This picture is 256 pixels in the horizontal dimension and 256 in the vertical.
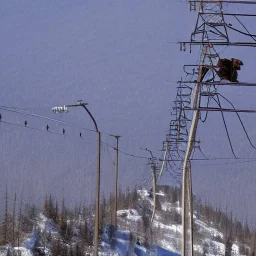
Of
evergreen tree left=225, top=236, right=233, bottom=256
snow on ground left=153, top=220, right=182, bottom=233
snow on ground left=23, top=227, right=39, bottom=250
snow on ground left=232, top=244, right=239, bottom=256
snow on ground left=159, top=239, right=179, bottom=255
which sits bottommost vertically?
snow on ground left=232, top=244, right=239, bottom=256

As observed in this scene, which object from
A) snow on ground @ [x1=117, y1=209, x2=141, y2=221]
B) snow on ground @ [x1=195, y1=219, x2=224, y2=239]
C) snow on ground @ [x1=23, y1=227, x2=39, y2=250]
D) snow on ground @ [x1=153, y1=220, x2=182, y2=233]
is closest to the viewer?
snow on ground @ [x1=23, y1=227, x2=39, y2=250]

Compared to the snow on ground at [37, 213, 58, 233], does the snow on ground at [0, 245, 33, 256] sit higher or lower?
lower

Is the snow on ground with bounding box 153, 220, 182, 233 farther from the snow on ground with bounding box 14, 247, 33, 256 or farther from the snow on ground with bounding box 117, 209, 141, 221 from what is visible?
the snow on ground with bounding box 14, 247, 33, 256

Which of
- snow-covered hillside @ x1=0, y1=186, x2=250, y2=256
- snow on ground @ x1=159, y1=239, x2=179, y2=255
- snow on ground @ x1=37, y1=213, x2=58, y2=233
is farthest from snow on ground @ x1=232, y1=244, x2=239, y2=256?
snow on ground @ x1=37, y1=213, x2=58, y2=233

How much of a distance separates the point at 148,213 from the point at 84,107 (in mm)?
79561

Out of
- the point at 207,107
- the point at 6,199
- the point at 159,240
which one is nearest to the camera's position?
the point at 207,107

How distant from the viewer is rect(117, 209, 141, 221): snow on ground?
10892 cm

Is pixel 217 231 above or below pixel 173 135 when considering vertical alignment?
below

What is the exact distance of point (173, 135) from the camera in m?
57.8

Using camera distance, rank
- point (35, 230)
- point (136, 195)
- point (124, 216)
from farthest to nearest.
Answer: point (136, 195)
point (124, 216)
point (35, 230)

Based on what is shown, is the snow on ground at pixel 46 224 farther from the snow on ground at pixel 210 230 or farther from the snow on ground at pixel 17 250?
→ the snow on ground at pixel 210 230

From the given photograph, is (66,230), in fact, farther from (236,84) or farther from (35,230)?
(236,84)

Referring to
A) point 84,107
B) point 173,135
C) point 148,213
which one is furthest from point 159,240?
point 84,107

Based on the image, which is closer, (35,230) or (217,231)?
(35,230)
